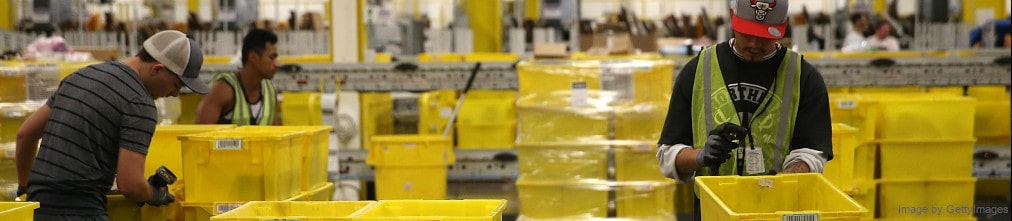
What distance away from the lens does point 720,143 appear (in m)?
3.36

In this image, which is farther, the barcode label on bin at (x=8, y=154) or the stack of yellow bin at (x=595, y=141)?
the stack of yellow bin at (x=595, y=141)

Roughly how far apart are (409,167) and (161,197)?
4019mm

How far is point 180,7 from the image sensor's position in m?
17.7

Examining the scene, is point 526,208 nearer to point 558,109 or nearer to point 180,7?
point 558,109

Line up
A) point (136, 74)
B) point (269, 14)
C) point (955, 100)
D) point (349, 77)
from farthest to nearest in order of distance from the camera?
point (269, 14) → point (349, 77) → point (955, 100) → point (136, 74)

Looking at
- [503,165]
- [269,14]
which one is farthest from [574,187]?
[269,14]

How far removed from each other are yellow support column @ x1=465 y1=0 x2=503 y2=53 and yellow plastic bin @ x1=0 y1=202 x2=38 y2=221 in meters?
10.1

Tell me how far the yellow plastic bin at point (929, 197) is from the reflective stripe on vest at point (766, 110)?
3063 mm

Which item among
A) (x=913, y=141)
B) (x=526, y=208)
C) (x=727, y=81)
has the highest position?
(x=727, y=81)

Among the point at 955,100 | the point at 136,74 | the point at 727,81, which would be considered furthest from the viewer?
the point at 955,100

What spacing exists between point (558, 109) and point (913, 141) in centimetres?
207

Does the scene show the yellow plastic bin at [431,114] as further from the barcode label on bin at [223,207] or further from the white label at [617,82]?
the barcode label on bin at [223,207]

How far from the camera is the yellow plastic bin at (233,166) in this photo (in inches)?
167

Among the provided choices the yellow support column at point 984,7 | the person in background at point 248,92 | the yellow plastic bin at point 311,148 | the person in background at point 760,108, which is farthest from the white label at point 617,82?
the yellow support column at point 984,7
